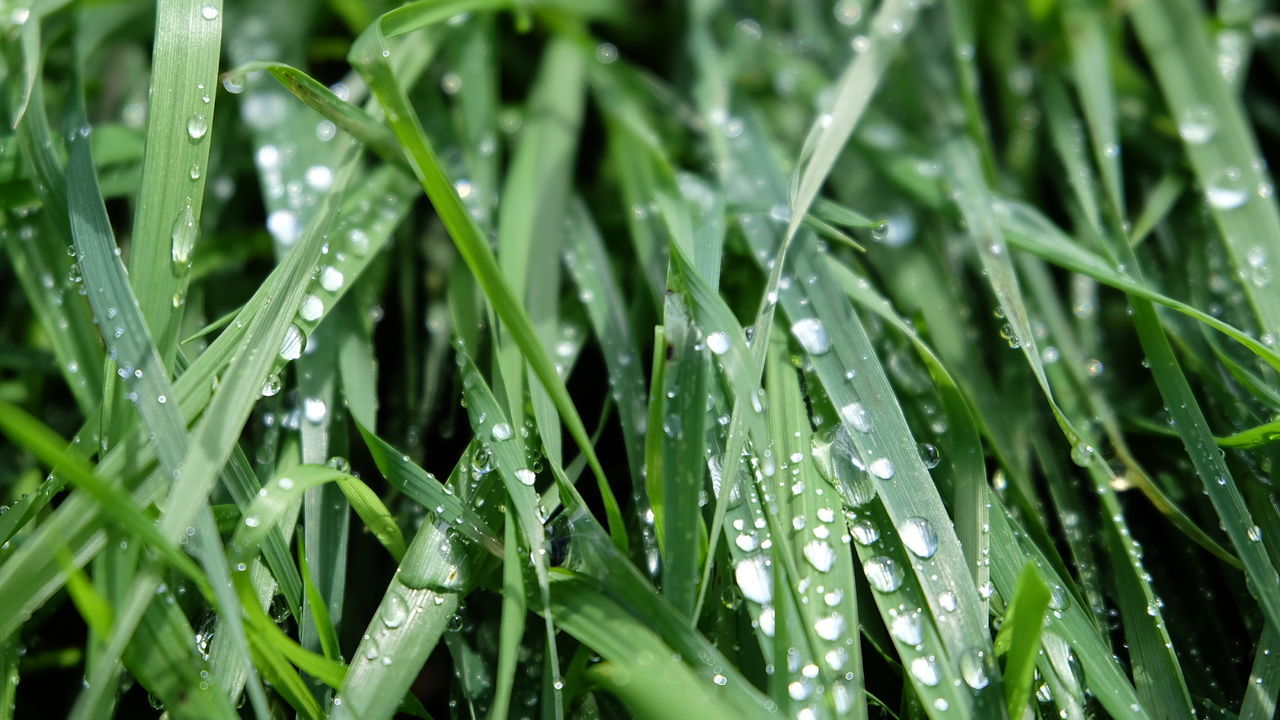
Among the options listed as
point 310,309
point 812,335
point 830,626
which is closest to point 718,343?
point 812,335

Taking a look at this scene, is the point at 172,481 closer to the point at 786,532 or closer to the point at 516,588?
the point at 516,588

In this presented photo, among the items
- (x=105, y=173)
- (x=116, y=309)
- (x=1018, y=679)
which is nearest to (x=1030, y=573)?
(x=1018, y=679)

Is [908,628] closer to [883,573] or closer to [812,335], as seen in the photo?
[883,573]

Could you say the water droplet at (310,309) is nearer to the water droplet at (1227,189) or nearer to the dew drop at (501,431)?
the dew drop at (501,431)

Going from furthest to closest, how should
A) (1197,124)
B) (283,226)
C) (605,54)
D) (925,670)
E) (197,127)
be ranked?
(605,54), (1197,124), (283,226), (197,127), (925,670)

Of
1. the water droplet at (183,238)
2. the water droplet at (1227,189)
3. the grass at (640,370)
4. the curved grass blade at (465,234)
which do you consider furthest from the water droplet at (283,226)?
the water droplet at (1227,189)

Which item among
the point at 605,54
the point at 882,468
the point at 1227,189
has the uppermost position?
the point at 605,54
